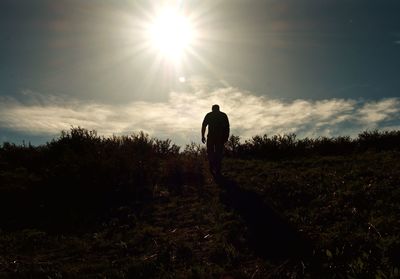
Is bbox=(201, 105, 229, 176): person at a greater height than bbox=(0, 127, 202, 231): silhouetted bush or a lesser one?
greater

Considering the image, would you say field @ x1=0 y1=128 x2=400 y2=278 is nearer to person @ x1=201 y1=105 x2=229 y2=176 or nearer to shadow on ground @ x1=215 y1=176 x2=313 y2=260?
shadow on ground @ x1=215 y1=176 x2=313 y2=260

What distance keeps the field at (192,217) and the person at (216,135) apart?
0.54 m

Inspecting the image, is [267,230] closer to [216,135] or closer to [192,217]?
[192,217]

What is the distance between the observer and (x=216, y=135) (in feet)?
44.7

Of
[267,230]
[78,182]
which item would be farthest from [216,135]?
[267,230]

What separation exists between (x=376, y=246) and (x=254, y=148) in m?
14.9

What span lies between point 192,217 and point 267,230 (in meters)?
2.30

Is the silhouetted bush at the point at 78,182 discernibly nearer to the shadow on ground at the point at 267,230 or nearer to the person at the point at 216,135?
the person at the point at 216,135

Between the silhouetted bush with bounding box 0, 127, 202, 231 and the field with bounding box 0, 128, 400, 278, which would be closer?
the field with bounding box 0, 128, 400, 278

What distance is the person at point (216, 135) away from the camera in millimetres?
13594

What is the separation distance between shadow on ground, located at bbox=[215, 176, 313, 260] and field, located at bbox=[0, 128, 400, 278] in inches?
0.8

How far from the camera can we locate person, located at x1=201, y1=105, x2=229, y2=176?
13594mm

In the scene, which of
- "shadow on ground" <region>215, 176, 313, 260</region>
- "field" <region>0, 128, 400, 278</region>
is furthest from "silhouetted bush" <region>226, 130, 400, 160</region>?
"shadow on ground" <region>215, 176, 313, 260</region>

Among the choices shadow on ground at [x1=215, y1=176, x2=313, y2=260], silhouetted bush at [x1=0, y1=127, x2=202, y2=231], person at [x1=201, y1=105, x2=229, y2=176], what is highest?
person at [x1=201, y1=105, x2=229, y2=176]
